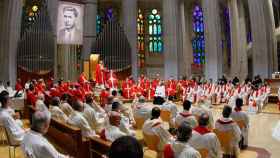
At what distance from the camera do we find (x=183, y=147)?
4059 millimetres

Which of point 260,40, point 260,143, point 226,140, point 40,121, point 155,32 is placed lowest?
point 260,143

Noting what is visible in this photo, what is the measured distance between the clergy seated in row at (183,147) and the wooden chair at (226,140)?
121 inches

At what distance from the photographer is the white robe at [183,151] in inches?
154

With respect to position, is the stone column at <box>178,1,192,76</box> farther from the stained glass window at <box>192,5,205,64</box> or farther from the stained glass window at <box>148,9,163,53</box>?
the stained glass window at <box>148,9,163,53</box>

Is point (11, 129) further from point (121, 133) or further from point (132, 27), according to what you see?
point (132, 27)

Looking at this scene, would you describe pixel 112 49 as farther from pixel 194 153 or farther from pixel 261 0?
pixel 194 153

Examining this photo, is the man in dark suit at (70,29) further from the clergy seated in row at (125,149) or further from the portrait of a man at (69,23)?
the clergy seated in row at (125,149)

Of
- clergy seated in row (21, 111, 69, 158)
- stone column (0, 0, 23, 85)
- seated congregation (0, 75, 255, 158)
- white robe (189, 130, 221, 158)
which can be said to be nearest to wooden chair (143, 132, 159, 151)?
seated congregation (0, 75, 255, 158)

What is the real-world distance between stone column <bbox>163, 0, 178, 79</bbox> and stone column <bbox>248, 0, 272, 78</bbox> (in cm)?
575

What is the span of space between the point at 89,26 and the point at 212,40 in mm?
9879

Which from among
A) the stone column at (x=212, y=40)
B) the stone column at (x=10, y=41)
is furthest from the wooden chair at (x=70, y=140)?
the stone column at (x=212, y=40)

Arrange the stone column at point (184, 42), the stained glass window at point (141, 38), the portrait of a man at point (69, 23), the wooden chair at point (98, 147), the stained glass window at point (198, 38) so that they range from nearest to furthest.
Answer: the wooden chair at point (98, 147) < the portrait of a man at point (69, 23) < the stone column at point (184, 42) < the stained glass window at point (198, 38) < the stained glass window at point (141, 38)

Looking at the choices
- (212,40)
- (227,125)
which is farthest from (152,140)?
(212,40)

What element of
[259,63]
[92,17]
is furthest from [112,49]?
[259,63]
